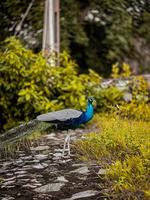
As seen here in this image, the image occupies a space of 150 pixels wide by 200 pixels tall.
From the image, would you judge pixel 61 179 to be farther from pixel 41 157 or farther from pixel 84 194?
pixel 41 157

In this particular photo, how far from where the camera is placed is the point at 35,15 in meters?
12.0

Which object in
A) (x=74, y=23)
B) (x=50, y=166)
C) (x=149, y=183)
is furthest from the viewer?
(x=74, y=23)

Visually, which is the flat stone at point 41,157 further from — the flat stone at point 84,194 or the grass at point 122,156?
the flat stone at point 84,194

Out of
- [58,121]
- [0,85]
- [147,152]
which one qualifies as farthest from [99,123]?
[147,152]

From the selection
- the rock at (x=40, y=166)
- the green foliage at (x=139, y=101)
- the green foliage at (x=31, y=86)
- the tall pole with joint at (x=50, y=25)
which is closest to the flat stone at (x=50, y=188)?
the rock at (x=40, y=166)

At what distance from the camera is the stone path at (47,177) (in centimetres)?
487

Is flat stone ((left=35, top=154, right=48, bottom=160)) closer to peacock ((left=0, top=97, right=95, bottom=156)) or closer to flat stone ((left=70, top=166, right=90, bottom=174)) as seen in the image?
peacock ((left=0, top=97, right=95, bottom=156))

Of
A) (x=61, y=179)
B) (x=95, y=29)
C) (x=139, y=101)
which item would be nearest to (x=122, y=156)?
(x=61, y=179)

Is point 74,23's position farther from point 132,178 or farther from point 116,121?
point 132,178

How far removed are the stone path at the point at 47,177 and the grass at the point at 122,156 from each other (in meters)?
0.15

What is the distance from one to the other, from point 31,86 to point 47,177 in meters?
3.30

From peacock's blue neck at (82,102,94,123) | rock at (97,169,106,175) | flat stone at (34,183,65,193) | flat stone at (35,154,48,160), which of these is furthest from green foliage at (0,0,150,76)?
flat stone at (34,183,65,193)

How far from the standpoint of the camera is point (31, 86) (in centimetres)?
852

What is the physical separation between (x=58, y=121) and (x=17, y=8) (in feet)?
20.2
